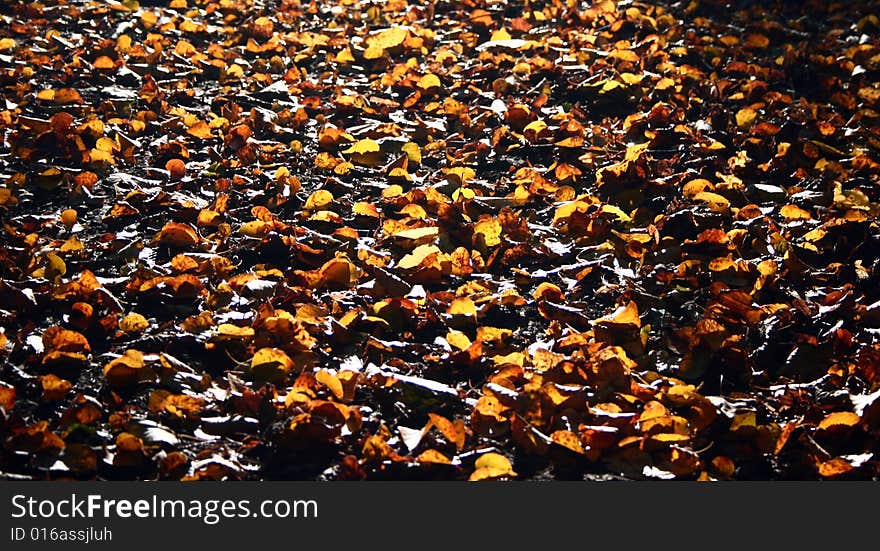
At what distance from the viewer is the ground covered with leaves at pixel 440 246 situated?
Answer: 2.25 m

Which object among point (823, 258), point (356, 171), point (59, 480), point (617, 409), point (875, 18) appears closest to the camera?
point (59, 480)

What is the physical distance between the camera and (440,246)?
303cm

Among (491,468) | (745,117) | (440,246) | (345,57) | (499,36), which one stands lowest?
(491,468)

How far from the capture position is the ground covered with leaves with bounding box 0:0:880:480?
2250 millimetres

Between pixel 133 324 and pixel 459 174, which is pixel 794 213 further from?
pixel 133 324

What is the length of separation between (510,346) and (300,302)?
728 millimetres

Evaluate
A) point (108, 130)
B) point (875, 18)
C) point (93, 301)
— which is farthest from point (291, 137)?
point (875, 18)

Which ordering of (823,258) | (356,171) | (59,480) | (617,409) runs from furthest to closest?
1. (356,171)
2. (823,258)
3. (617,409)
4. (59,480)

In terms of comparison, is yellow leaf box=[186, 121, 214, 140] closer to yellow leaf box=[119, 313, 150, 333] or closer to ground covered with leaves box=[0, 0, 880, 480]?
ground covered with leaves box=[0, 0, 880, 480]

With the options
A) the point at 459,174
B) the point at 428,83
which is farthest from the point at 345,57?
the point at 459,174

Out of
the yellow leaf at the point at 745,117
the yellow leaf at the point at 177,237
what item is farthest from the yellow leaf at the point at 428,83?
the yellow leaf at the point at 177,237

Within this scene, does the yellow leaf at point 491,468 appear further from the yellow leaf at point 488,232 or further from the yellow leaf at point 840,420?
the yellow leaf at point 488,232

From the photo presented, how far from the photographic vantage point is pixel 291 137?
377 cm

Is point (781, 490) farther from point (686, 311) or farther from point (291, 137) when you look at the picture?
point (291, 137)
